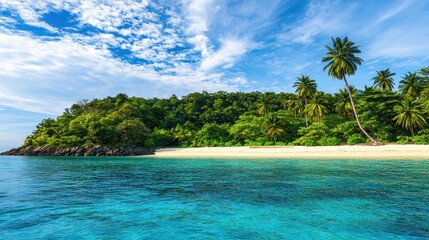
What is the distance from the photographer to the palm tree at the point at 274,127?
54.6 m

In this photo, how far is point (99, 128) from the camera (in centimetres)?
5909

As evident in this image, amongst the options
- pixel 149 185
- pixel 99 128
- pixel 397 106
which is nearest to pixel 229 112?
pixel 99 128

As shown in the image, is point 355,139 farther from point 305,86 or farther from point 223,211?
point 223,211

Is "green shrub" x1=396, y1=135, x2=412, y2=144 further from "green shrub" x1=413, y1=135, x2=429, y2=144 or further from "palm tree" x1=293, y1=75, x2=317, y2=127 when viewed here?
"palm tree" x1=293, y1=75, x2=317, y2=127

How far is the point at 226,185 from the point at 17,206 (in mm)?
10814

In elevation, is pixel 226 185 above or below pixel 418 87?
below

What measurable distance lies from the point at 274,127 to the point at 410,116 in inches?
960

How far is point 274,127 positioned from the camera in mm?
54812

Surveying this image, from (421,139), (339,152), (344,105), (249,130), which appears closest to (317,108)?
(344,105)

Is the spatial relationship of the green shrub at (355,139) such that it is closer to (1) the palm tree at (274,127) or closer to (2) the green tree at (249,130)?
(1) the palm tree at (274,127)

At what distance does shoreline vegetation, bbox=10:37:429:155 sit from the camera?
4703 cm

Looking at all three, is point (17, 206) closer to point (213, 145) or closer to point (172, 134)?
point (213, 145)

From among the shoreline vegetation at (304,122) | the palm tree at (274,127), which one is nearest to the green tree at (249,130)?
the shoreline vegetation at (304,122)

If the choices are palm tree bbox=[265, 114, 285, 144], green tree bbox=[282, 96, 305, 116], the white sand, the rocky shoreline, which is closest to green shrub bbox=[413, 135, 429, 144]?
the white sand
